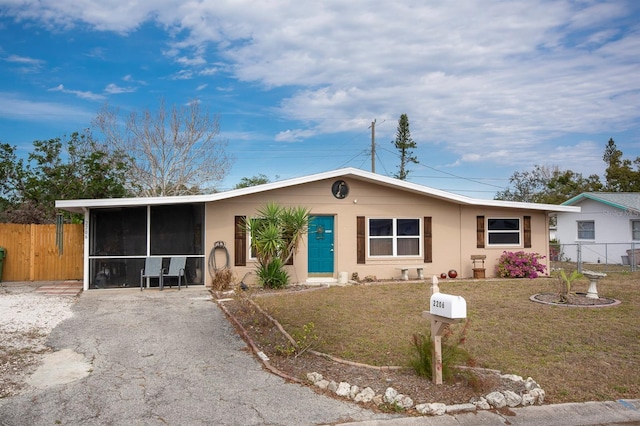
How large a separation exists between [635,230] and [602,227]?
1.39m

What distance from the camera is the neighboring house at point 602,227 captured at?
21.3 meters

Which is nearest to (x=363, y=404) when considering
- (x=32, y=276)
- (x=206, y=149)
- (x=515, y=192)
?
(x=32, y=276)

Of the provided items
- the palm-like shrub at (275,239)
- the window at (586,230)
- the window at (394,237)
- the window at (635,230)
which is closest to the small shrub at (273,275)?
the palm-like shrub at (275,239)

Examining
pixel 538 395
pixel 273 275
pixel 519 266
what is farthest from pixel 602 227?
pixel 538 395

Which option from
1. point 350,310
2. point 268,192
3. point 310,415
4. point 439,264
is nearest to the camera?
point 310,415

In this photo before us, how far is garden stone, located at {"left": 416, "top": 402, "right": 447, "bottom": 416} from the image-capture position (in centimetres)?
439

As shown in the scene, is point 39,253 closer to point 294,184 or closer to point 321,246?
point 294,184

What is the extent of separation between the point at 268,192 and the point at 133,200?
360 centimetres

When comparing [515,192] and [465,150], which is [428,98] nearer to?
[465,150]

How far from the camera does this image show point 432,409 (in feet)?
14.5

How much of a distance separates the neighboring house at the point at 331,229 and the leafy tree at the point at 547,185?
66.7 feet

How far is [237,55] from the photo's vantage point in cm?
1855

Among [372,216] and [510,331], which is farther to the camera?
[372,216]

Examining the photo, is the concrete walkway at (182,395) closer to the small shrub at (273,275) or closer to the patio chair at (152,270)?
the patio chair at (152,270)
